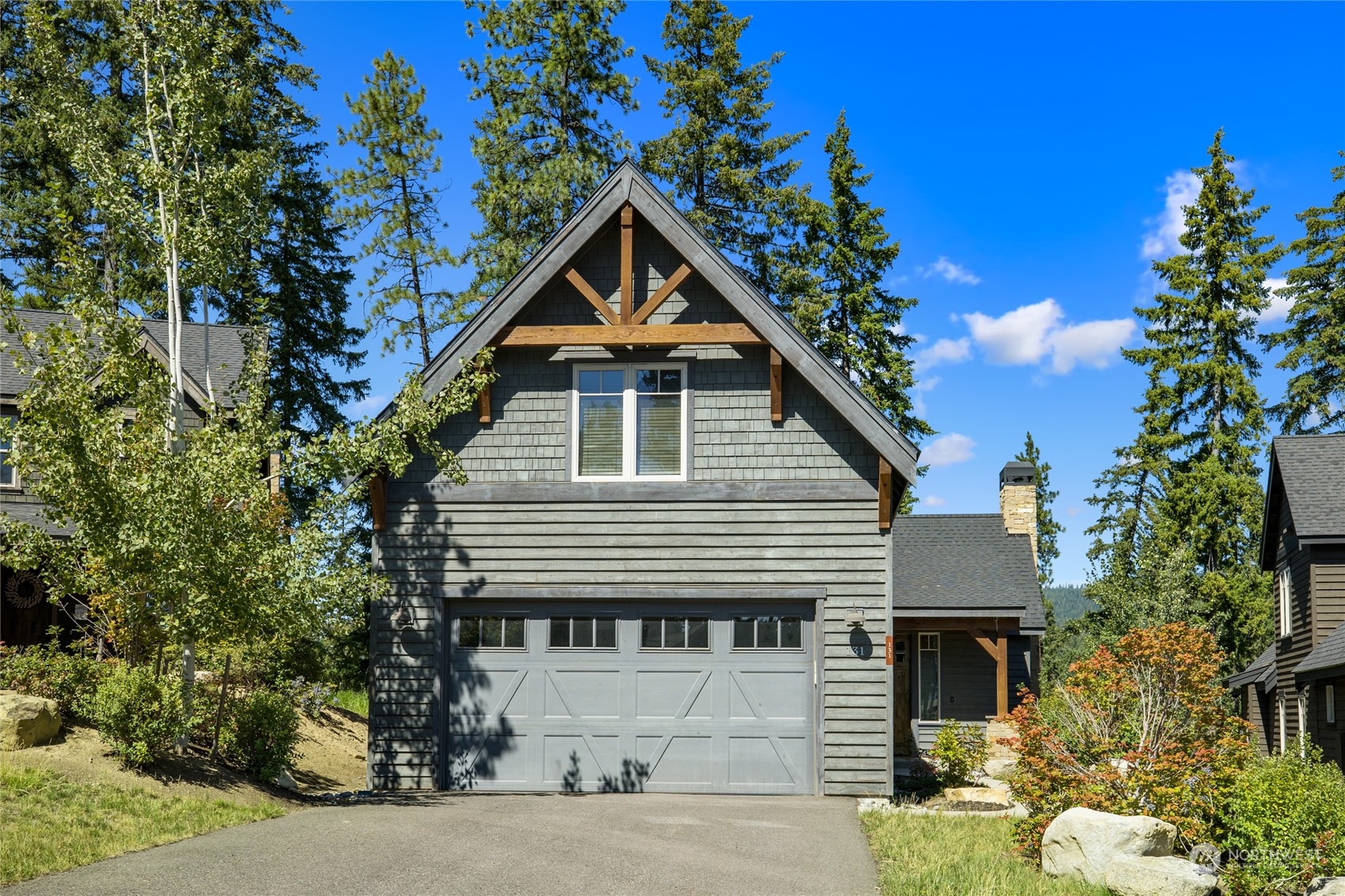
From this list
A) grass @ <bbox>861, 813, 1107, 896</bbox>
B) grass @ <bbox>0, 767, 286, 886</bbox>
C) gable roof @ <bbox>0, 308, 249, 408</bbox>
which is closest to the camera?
grass @ <bbox>861, 813, 1107, 896</bbox>

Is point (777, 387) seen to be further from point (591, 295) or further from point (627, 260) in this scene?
point (591, 295)

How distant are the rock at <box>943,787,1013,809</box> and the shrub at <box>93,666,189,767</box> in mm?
9069

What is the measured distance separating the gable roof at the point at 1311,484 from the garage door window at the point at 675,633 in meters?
12.7

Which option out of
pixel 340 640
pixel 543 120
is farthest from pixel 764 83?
pixel 340 640

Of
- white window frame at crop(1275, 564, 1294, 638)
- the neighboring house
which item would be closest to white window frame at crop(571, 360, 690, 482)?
the neighboring house

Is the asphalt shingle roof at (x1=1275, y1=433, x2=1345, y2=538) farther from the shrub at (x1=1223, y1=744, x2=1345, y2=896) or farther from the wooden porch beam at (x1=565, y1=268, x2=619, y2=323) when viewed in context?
the wooden porch beam at (x1=565, y1=268, x2=619, y2=323)

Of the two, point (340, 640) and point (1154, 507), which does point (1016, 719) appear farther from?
point (1154, 507)

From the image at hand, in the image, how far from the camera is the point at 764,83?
33.8 metres

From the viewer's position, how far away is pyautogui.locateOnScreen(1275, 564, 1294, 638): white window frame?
22.9 meters

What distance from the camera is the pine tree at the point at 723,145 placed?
3278 centimetres

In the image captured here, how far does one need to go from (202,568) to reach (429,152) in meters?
20.7

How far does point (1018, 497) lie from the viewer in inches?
1056

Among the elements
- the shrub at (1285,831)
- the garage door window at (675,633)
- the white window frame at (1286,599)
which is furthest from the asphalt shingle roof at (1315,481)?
the garage door window at (675,633)

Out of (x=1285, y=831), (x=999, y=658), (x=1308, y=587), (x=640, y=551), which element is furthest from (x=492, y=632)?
(x=1308, y=587)
